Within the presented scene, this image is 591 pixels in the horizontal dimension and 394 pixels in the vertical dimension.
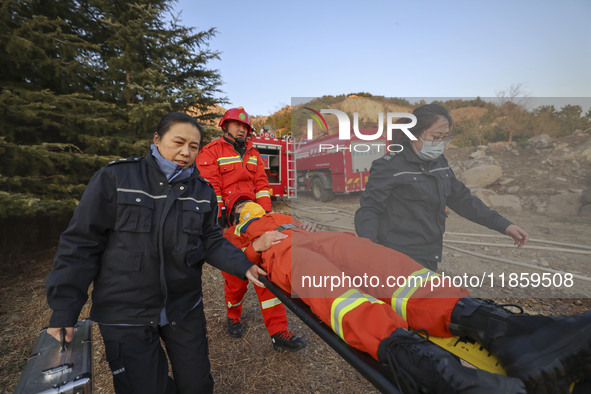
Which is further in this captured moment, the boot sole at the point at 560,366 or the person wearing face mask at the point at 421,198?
the person wearing face mask at the point at 421,198

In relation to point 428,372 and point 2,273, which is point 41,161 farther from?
point 428,372

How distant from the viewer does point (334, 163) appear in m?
3.22

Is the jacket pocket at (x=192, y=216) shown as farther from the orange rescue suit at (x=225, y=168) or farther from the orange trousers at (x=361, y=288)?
the orange rescue suit at (x=225, y=168)

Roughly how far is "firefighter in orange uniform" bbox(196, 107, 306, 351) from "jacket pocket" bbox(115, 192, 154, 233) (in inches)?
51.6

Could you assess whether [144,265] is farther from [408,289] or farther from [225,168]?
[225,168]

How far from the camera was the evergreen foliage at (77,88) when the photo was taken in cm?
418

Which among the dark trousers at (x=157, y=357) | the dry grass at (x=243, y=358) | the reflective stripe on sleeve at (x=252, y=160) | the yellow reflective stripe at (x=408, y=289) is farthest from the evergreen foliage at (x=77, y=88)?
the yellow reflective stripe at (x=408, y=289)

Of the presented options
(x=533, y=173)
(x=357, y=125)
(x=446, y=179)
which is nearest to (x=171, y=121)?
(x=357, y=125)

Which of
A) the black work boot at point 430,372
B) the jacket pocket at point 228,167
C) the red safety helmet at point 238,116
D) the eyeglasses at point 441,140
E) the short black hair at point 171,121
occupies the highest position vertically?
the red safety helmet at point 238,116

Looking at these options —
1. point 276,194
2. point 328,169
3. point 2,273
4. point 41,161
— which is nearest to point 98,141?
point 41,161

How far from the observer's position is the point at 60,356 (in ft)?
4.87

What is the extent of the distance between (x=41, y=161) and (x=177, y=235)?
4.82 m

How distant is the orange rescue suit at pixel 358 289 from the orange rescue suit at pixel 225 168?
120 cm

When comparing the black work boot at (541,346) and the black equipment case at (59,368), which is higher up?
the black work boot at (541,346)
